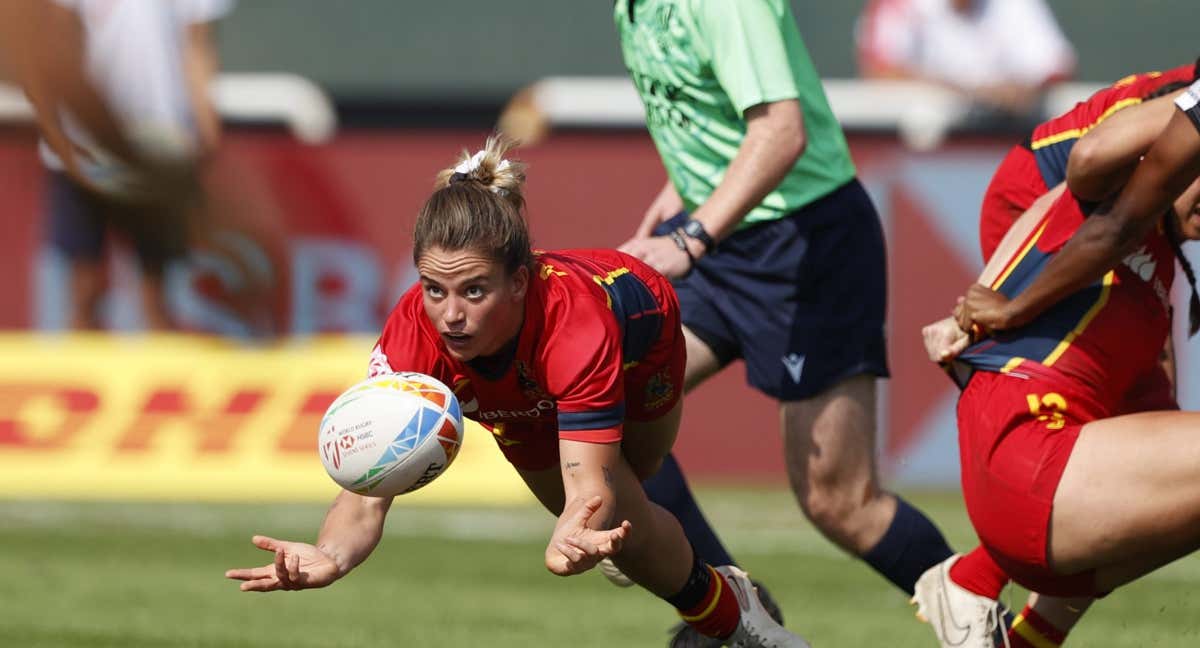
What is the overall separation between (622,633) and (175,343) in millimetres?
5926

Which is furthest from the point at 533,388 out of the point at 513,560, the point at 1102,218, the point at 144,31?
the point at 144,31

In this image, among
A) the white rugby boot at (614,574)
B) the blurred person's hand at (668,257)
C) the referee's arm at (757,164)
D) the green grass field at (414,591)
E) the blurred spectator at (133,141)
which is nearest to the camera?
the blurred person's hand at (668,257)

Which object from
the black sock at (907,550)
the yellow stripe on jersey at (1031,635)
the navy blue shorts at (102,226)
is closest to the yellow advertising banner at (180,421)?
the navy blue shorts at (102,226)

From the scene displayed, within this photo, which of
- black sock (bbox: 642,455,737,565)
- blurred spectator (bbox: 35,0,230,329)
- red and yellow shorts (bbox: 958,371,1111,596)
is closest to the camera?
red and yellow shorts (bbox: 958,371,1111,596)

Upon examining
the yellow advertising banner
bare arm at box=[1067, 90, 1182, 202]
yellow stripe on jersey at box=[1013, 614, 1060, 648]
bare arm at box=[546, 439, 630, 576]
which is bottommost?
the yellow advertising banner

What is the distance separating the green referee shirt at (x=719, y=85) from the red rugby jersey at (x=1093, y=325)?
1066 millimetres

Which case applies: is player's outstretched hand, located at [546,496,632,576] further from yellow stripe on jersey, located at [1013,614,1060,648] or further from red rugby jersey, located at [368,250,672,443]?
yellow stripe on jersey, located at [1013,614,1060,648]

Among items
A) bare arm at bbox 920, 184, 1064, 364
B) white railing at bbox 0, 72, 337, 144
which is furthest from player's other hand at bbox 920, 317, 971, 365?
white railing at bbox 0, 72, 337, 144

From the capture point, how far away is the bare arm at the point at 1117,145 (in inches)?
185

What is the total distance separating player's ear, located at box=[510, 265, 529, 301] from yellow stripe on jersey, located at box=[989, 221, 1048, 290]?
1.30 metres

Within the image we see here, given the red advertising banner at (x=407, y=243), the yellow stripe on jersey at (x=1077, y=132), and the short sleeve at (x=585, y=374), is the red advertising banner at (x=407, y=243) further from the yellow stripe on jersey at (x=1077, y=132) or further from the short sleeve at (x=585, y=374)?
the short sleeve at (x=585, y=374)

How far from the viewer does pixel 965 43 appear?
1338 cm

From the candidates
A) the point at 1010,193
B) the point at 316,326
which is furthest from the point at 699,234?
the point at 316,326

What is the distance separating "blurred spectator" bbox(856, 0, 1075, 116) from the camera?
13180mm
